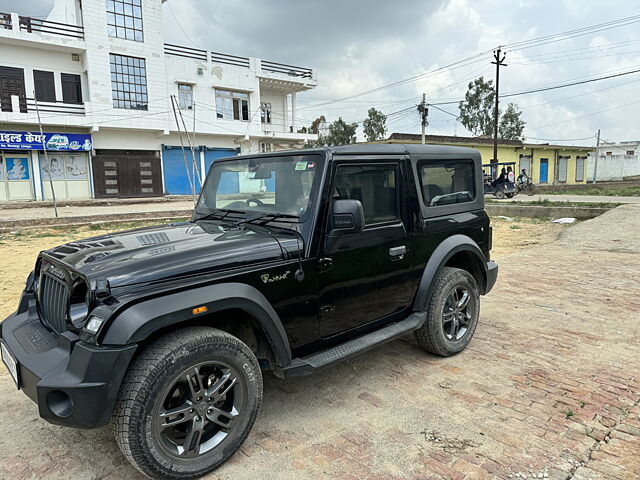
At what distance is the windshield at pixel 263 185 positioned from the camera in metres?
3.12

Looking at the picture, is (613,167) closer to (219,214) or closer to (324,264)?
(219,214)

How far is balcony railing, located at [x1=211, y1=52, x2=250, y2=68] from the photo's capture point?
30.6 meters

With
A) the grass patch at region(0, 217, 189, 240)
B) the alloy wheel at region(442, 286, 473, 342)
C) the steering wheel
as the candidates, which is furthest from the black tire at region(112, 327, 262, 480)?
the grass patch at region(0, 217, 189, 240)

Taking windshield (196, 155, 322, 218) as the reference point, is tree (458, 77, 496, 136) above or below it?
above

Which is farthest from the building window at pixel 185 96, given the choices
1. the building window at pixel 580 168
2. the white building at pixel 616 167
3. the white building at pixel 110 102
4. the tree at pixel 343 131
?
the white building at pixel 616 167

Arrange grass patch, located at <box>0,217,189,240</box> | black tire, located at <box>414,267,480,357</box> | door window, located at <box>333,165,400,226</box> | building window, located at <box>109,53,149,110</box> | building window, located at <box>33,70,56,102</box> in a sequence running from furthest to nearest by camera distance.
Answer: building window, located at <box>109,53,149,110</box>, building window, located at <box>33,70,56,102</box>, grass patch, located at <box>0,217,189,240</box>, black tire, located at <box>414,267,480,357</box>, door window, located at <box>333,165,400,226</box>

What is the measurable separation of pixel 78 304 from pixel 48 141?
26331 millimetres

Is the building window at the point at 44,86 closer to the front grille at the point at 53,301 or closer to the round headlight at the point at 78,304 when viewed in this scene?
the front grille at the point at 53,301

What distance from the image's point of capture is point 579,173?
4328 cm

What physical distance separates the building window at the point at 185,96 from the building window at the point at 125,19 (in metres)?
3.59

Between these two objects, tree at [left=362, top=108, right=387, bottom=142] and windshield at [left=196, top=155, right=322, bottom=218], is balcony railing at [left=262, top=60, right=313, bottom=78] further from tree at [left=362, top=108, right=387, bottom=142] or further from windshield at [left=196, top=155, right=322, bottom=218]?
windshield at [left=196, top=155, right=322, bottom=218]

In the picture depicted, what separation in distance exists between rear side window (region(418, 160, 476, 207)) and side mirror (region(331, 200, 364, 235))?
105 centimetres

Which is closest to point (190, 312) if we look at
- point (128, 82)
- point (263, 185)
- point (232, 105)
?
point (263, 185)

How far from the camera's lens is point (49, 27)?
24.1 meters
